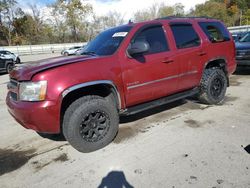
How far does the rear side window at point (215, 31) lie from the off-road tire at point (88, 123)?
2893mm

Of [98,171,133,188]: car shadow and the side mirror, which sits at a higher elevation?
the side mirror

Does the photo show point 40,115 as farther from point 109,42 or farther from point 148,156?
point 109,42

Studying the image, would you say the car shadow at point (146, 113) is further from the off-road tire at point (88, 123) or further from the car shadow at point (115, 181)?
the car shadow at point (115, 181)

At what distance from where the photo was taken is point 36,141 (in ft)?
14.5

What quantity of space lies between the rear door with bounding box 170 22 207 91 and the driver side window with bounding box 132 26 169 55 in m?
0.30

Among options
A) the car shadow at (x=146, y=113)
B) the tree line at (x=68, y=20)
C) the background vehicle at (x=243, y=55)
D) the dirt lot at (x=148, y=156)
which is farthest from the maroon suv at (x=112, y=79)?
the tree line at (x=68, y=20)

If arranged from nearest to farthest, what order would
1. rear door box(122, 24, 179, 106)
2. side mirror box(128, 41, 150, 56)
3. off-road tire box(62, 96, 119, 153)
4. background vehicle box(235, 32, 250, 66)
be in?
off-road tire box(62, 96, 119, 153), side mirror box(128, 41, 150, 56), rear door box(122, 24, 179, 106), background vehicle box(235, 32, 250, 66)

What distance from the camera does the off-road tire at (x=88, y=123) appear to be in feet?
12.1

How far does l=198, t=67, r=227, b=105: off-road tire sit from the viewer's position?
5.55 metres

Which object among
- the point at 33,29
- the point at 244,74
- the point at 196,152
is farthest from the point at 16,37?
the point at 196,152

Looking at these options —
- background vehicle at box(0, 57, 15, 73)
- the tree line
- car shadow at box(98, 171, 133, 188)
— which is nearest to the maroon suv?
car shadow at box(98, 171, 133, 188)

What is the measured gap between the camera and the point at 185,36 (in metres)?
5.11

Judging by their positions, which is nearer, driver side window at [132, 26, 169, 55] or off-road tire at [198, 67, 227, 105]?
driver side window at [132, 26, 169, 55]

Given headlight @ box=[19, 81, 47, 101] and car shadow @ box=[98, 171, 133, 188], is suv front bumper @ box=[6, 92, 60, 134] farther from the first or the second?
car shadow @ box=[98, 171, 133, 188]
